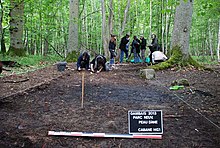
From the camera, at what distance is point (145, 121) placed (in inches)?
123

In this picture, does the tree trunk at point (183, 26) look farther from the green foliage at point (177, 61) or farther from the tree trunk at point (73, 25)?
the tree trunk at point (73, 25)

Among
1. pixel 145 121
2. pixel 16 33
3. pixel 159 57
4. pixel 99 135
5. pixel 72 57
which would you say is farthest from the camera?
pixel 72 57

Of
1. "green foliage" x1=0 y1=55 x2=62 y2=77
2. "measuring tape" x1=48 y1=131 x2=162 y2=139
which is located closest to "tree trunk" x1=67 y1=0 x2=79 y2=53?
"green foliage" x1=0 y1=55 x2=62 y2=77

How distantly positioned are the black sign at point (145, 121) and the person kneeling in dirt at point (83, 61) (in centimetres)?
725

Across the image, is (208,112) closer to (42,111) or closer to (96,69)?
(42,111)

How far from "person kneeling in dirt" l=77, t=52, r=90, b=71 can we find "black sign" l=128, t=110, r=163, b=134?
285 inches

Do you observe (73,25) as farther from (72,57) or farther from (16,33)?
(16,33)

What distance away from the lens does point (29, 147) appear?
2.91 meters

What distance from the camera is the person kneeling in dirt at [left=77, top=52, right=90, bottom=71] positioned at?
10256mm

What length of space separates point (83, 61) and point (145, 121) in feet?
25.4

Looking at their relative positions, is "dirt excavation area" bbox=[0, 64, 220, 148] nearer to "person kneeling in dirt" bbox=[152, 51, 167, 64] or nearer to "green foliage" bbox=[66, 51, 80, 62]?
"person kneeling in dirt" bbox=[152, 51, 167, 64]

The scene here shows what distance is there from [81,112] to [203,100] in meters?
2.77

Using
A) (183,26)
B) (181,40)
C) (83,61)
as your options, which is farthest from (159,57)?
(83,61)

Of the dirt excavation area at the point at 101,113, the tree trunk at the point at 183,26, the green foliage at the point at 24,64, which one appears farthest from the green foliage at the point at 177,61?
the green foliage at the point at 24,64
